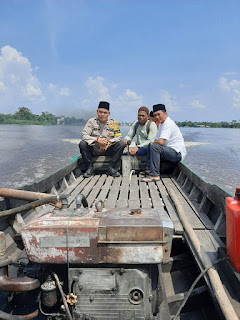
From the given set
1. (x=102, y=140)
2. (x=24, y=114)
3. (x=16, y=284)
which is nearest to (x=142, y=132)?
(x=102, y=140)

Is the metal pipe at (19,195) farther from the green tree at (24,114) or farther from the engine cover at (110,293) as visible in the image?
the green tree at (24,114)

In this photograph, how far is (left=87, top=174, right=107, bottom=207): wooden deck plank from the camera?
3477mm

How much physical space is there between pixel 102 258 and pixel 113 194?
2081mm

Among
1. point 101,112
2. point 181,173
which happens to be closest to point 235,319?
point 181,173

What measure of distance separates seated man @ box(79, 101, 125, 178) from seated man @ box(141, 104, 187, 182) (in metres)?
0.67

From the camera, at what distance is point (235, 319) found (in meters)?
1.48

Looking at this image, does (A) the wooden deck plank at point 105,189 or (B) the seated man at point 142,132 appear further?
(B) the seated man at point 142,132

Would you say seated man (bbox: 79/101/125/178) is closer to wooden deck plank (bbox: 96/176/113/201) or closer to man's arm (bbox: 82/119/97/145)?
man's arm (bbox: 82/119/97/145)

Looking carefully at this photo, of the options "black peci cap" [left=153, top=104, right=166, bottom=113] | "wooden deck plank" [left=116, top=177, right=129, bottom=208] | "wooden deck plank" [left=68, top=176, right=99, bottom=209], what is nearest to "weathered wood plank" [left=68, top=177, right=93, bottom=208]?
"wooden deck plank" [left=68, top=176, right=99, bottom=209]

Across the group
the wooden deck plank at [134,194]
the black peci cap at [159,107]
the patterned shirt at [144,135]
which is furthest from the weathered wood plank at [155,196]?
the black peci cap at [159,107]

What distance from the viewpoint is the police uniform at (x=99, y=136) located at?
491cm

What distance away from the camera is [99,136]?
5082 mm

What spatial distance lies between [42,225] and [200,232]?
1.58 metres

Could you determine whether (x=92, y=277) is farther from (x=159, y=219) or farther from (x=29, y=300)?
(x=29, y=300)
